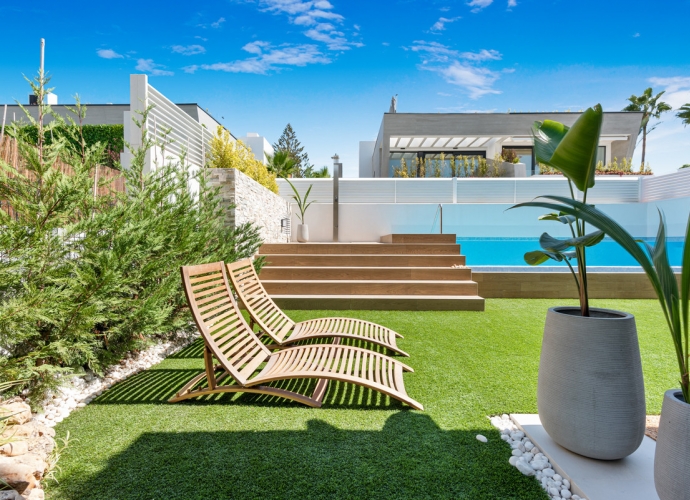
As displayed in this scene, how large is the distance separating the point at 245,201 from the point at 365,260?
9.84 ft

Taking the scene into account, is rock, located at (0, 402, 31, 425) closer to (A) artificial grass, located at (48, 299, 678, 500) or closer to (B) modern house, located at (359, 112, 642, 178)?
(A) artificial grass, located at (48, 299, 678, 500)

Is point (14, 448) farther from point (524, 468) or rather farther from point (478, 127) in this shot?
point (478, 127)

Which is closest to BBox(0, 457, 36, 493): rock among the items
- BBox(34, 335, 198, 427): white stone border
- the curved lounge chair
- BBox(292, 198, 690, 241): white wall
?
BBox(34, 335, 198, 427): white stone border

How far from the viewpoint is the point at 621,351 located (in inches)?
82.5

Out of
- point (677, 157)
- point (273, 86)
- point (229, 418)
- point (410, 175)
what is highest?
point (273, 86)

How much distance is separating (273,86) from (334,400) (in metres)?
26.4

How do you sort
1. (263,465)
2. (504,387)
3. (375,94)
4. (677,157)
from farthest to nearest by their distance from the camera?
(677,157) < (375,94) < (504,387) < (263,465)

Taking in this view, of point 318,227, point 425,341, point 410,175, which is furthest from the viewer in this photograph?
point 410,175

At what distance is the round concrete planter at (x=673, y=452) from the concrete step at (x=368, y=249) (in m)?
7.75

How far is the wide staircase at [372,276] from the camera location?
744 centimetres

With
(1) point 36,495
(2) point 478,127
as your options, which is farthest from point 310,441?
(2) point 478,127

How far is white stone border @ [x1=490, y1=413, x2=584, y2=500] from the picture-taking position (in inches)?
80.8

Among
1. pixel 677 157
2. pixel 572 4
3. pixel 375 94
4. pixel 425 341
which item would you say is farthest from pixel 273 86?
pixel 677 157

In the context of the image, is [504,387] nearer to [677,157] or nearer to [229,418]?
[229,418]
